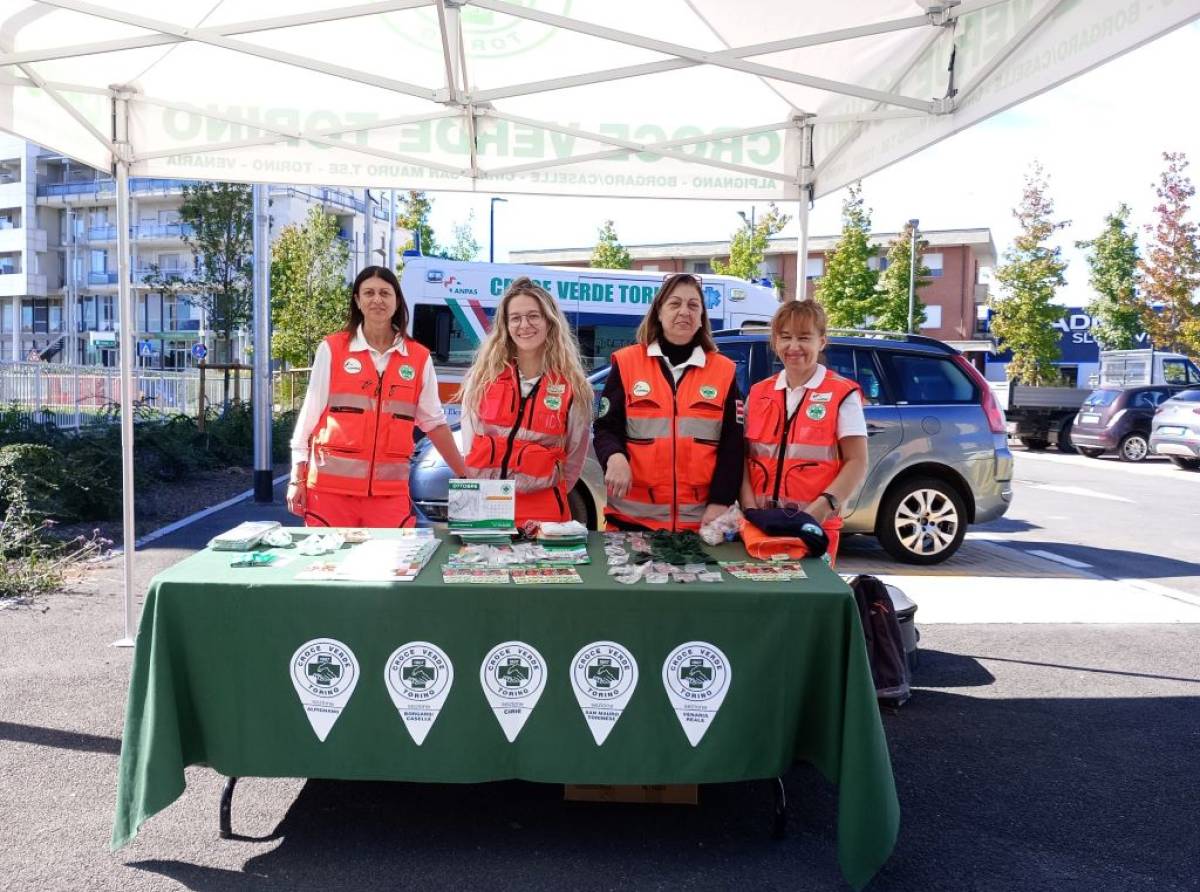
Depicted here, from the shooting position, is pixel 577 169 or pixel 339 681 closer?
pixel 339 681

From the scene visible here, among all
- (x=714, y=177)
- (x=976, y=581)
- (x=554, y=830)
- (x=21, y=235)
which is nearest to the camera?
(x=554, y=830)

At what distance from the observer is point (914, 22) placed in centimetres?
447

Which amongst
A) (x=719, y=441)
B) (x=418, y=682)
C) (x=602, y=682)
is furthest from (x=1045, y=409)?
(x=418, y=682)

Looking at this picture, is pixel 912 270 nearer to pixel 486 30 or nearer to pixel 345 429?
pixel 486 30

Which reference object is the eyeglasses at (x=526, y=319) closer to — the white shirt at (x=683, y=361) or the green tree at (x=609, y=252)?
the white shirt at (x=683, y=361)

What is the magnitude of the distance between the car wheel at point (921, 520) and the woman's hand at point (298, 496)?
5623 millimetres

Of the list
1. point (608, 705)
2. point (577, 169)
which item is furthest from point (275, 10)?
point (608, 705)

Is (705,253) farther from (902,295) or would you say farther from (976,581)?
(976,581)

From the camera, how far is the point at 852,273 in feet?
128

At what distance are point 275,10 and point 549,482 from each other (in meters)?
2.87

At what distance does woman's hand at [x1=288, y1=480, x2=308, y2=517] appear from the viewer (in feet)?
14.0

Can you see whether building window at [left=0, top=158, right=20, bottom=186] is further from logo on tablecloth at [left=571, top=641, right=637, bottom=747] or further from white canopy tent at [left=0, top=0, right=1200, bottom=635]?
logo on tablecloth at [left=571, top=641, right=637, bottom=747]

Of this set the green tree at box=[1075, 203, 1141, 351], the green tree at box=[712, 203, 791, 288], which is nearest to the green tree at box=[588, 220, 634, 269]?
the green tree at box=[712, 203, 791, 288]

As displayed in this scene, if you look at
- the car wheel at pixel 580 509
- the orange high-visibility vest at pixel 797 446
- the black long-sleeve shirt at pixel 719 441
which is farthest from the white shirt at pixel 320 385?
the car wheel at pixel 580 509
